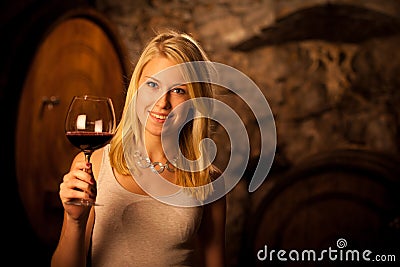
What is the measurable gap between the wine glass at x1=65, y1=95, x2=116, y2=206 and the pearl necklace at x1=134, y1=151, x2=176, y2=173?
0.59 feet

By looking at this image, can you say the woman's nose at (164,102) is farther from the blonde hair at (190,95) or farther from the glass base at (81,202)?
the glass base at (81,202)

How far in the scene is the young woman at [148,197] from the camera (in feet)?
5.22

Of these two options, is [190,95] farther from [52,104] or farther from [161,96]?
[52,104]

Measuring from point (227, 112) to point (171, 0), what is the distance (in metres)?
0.66

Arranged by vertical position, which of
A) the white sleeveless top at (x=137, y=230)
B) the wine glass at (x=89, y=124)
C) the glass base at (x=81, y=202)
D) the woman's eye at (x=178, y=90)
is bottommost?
the white sleeveless top at (x=137, y=230)

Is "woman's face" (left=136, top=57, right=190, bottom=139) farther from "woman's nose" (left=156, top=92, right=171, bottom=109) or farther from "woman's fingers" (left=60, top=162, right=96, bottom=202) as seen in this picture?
"woman's fingers" (left=60, top=162, right=96, bottom=202)

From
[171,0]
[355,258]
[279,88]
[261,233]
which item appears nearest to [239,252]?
[261,233]

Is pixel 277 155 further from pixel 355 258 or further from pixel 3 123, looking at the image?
pixel 3 123

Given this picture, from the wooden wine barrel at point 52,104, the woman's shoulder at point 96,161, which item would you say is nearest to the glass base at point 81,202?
the woman's shoulder at point 96,161

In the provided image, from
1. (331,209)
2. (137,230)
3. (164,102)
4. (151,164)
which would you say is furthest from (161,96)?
(331,209)

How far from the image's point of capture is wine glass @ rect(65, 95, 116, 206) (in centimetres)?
149

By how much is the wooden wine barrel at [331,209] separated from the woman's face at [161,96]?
1393 mm

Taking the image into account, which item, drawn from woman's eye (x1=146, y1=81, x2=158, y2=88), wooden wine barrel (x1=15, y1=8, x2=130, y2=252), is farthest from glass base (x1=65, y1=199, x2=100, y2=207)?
wooden wine barrel (x1=15, y1=8, x2=130, y2=252)

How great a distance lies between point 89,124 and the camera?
4.95ft
